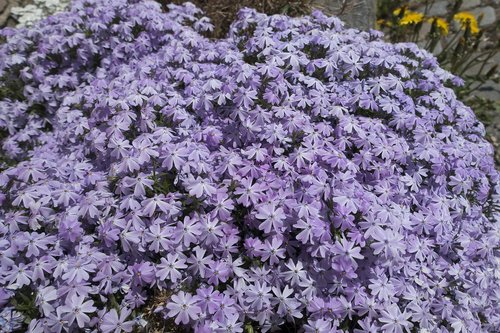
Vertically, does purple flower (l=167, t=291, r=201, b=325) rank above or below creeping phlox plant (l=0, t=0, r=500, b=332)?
below

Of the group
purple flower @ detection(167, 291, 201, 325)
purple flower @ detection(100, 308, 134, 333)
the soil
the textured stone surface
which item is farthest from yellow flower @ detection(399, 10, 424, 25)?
purple flower @ detection(100, 308, 134, 333)

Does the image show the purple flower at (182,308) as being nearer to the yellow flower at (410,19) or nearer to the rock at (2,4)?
the yellow flower at (410,19)

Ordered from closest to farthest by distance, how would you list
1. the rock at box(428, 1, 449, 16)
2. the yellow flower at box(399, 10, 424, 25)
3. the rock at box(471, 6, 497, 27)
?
1. the yellow flower at box(399, 10, 424, 25)
2. the rock at box(471, 6, 497, 27)
3. the rock at box(428, 1, 449, 16)

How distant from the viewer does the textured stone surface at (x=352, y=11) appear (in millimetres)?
4680

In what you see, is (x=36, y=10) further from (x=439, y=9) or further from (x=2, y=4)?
(x=439, y=9)

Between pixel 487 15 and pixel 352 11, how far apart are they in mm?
2489

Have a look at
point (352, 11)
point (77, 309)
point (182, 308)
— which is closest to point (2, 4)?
point (352, 11)

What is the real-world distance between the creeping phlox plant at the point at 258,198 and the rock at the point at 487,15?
321cm

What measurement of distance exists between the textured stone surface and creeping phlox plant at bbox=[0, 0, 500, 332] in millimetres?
1402

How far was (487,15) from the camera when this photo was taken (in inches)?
241

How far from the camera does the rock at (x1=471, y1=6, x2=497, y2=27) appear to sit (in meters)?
5.98

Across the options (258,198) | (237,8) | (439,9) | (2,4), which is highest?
(439,9)

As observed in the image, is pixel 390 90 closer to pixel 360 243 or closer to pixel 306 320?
pixel 360 243

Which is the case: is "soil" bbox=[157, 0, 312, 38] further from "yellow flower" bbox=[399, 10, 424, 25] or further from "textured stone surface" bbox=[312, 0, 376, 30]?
"yellow flower" bbox=[399, 10, 424, 25]
